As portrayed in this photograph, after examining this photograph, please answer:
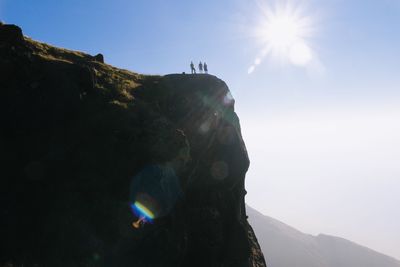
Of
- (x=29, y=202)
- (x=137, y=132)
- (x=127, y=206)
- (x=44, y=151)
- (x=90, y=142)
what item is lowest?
(x=29, y=202)

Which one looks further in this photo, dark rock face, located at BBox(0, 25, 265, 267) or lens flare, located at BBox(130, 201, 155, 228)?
lens flare, located at BBox(130, 201, 155, 228)

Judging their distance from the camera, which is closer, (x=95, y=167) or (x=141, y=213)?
(x=141, y=213)

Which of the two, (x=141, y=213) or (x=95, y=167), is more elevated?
(x=95, y=167)

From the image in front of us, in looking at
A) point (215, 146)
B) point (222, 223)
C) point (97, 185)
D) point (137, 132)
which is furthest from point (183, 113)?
point (97, 185)

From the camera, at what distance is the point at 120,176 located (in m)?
27.6

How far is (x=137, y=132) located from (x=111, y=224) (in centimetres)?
887

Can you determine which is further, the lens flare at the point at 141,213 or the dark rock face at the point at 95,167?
the lens flare at the point at 141,213

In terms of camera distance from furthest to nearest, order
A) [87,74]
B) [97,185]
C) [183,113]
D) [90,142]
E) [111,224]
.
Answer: [183,113] → [87,74] → [90,142] → [97,185] → [111,224]

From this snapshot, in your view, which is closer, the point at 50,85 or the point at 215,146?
the point at 50,85

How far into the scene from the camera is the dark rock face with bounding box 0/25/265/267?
23578mm

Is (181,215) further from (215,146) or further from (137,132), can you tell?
(215,146)

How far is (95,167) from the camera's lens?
27641 millimetres

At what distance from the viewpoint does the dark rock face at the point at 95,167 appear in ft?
77.4

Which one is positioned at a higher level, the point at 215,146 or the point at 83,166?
the point at 215,146
